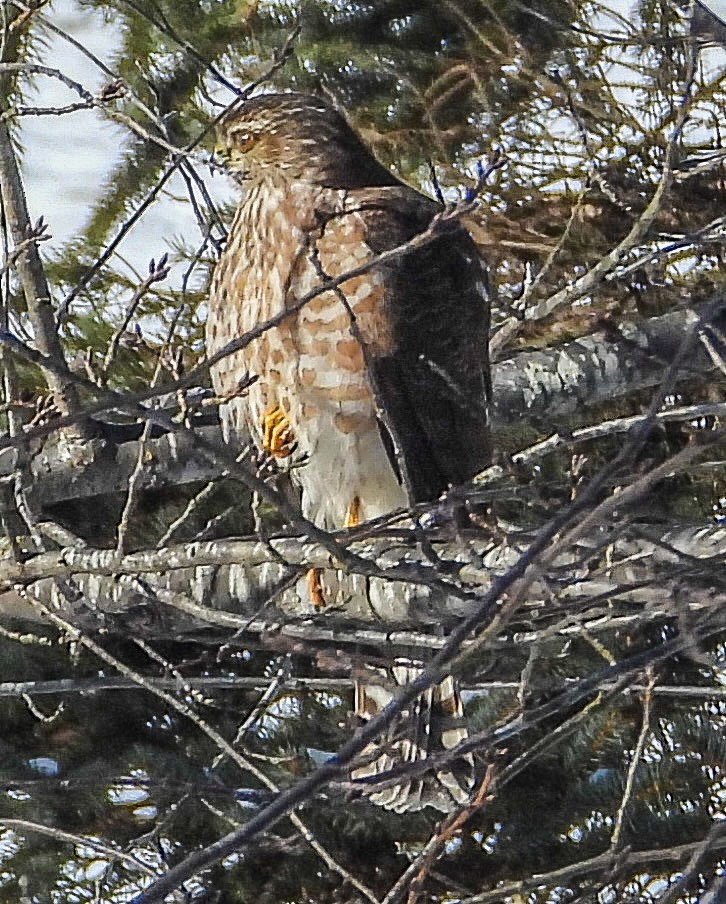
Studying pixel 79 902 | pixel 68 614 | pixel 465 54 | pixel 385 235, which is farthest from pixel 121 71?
pixel 79 902

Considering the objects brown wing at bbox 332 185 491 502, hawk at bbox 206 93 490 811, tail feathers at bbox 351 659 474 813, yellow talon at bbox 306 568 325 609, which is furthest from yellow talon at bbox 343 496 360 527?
tail feathers at bbox 351 659 474 813

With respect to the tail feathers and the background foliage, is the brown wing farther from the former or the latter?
the tail feathers

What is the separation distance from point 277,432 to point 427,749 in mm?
851

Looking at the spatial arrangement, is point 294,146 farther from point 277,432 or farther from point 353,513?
point 353,513

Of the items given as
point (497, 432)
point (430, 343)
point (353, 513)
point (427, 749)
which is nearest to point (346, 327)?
point (430, 343)

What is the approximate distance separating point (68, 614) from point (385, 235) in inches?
45.9

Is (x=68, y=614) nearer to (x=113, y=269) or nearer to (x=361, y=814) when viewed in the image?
(x=361, y=814)

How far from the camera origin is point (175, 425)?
201cm

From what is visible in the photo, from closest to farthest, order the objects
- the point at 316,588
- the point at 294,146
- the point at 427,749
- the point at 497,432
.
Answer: the point at 427,749
the point at 316,588
the point at 294,146
the point at 497,432

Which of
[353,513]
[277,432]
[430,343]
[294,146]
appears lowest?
[353,513]

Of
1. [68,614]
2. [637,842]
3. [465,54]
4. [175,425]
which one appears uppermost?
[465,54]

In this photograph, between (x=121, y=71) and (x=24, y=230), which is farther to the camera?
(x=121, y=71)

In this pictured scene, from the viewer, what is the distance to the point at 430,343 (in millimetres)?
3646

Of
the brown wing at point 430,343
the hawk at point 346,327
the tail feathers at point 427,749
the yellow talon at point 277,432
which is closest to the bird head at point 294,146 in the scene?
the hawk at point 346,327
